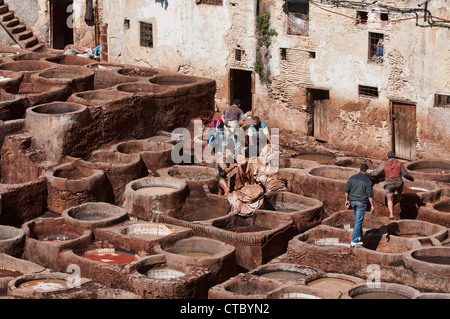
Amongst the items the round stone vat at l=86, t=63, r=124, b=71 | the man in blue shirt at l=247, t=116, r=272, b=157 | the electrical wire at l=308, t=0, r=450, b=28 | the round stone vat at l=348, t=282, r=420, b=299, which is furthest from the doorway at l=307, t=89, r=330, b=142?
the round stone vat at l=348, t=282, r=420, b=299

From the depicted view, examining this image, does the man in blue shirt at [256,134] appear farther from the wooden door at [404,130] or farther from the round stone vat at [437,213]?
the round stone vat at [437,213]

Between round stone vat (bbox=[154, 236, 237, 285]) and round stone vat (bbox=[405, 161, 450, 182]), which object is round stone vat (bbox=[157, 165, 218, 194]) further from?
round stone vat (bbox=[405, 161, 450, 182])

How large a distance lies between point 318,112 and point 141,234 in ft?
27.0

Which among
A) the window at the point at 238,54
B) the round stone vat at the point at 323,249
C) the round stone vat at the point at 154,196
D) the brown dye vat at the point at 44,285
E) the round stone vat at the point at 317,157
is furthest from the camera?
the window at the point at 238,54

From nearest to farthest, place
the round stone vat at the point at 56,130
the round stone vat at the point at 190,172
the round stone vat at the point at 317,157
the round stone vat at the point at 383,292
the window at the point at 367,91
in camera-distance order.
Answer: the round stone vat at the point at 383,292 → the round stone vat at the point at 190,172 → the round stone vat at the point at 56,130 → the round stone vat at the point at 317,157 → the window at the point at 367,91

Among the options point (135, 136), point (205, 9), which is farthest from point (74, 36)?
point (135, 136)

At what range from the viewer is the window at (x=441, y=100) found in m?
25.0

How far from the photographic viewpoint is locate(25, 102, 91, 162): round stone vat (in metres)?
24.6

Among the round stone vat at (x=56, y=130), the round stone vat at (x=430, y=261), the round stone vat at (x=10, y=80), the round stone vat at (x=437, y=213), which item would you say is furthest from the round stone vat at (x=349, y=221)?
the round stone vat at (x=10, y=80)

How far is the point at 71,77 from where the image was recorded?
28.7 meters

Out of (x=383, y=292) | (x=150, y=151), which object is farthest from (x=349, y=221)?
(x=150, y=151)

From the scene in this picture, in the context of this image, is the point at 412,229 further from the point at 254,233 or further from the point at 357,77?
the point at 357,77

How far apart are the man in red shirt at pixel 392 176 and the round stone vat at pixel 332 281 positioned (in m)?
3.06

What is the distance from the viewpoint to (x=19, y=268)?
1973 centimetres
